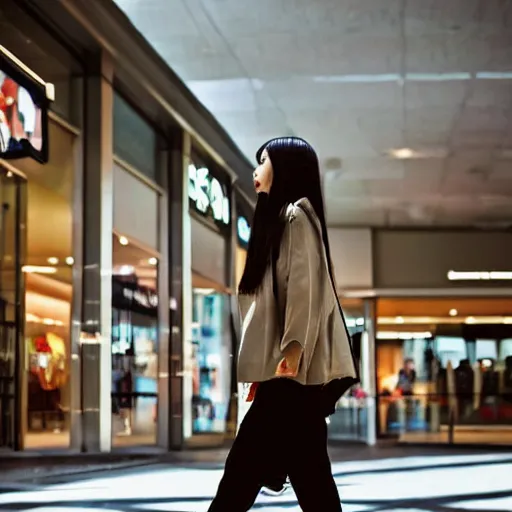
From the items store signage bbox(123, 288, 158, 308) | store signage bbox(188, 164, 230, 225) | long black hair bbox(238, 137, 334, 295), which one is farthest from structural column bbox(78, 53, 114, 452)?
long black hair bbox(238, 137, 334, 295)

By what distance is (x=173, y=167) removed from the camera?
422 inches

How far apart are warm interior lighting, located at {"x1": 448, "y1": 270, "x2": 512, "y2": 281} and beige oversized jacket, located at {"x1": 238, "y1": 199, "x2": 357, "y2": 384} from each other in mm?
12776

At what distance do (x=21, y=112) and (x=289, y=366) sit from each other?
176 inches

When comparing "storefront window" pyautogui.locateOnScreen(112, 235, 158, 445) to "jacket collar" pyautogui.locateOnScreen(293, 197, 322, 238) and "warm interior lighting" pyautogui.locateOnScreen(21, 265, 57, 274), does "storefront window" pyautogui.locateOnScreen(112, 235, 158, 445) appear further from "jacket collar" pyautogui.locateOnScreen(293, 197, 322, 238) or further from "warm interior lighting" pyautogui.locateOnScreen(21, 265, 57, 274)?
"jacket collar" pyautogui.locateOnScreen(293, 197, 322, 238)

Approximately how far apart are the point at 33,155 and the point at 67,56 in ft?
6.41

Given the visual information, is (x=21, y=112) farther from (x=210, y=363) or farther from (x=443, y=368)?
(x=443, y=368)

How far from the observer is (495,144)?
11406 millimetres

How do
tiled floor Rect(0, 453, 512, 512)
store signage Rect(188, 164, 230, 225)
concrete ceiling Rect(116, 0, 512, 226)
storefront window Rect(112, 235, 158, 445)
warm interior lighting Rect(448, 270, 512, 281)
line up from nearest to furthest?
tiled floor Rect(0, 453, 512, 512) → concrete ceiling Rect(116, 0, 512, 226) → storefront window Rect(112, 235, 158, 445) → store signage Rect(188, 164, 230, 225) → warm interior lighting Rect(448, 270, 512, 281)

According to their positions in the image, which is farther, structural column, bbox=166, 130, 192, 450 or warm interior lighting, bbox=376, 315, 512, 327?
warm interior lighting, bbox=376, 315, 512, 327

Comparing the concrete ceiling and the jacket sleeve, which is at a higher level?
the concrete ceiling

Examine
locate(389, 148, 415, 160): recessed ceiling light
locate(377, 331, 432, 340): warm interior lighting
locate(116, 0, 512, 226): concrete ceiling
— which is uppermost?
locate(116, 0, 512, 226): concrete ceiling

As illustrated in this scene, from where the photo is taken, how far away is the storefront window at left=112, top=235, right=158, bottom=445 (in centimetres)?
929

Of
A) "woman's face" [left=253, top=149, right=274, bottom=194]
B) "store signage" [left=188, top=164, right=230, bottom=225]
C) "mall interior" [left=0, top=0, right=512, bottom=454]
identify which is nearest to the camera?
"woman's face" [left=253, top=149, right=274, bottom=194]

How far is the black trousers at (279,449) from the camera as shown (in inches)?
105
